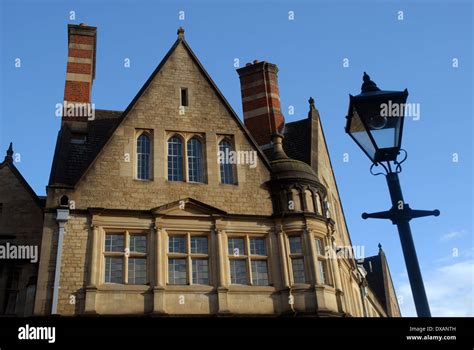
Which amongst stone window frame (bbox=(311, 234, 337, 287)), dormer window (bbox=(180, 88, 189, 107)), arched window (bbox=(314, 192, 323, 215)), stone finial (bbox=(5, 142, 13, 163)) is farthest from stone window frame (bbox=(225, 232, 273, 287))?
stone finial (bbox=(5, 142, 13, 163))

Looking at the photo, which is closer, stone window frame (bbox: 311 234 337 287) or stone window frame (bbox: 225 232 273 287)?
stone window frame (bbox: 225 232 273 287)

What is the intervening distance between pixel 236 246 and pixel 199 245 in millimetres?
1131

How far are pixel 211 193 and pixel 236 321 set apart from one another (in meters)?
4.76

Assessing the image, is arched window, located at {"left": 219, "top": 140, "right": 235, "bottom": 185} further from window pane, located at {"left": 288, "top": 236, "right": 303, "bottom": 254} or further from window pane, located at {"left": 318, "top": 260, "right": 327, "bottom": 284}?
window pane, located at {"left": 318, "top": 260, "right": 327, "bottom": 284}

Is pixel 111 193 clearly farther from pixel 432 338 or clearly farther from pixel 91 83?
pixel 432 338

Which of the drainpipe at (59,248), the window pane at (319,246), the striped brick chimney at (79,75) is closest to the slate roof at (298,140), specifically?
the window pane at (319,246)

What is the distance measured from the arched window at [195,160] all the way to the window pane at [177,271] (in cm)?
274

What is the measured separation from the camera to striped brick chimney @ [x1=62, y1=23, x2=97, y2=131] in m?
18.1

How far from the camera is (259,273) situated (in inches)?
584

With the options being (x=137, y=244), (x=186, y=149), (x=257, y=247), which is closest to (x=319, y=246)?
(x=257, y=247)

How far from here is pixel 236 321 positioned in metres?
11.9

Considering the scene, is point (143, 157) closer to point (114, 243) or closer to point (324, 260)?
point (114, 243)

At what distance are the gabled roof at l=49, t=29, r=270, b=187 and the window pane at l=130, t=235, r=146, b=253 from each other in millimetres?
2400

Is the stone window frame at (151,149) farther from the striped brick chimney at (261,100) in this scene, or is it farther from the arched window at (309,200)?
the striped brick chimney at (261,100)
